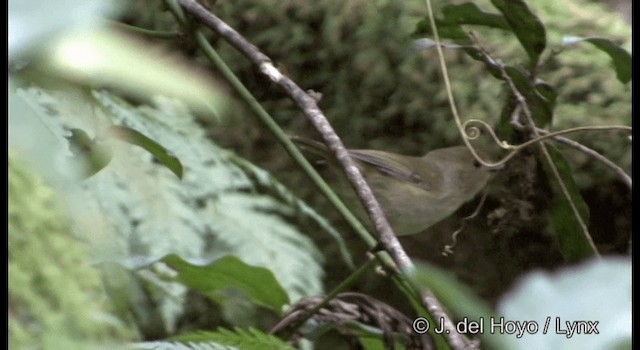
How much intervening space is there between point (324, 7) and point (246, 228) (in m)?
0.58

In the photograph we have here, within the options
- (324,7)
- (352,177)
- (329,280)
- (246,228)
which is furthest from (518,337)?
(324,7)

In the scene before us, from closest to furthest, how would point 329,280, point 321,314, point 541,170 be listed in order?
1. point 321,314
2. point 541,170
3. point 329,280

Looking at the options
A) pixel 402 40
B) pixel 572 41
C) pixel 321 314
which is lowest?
pixel 321 314

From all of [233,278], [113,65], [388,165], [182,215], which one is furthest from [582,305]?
[182,215]

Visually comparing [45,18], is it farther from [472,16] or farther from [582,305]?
[472,16]

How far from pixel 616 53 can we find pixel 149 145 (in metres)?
0.36

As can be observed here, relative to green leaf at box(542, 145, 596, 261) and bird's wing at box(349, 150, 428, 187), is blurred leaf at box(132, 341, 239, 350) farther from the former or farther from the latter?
bird's wing at box(349, 150, 428, 187)

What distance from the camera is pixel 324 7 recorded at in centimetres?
170

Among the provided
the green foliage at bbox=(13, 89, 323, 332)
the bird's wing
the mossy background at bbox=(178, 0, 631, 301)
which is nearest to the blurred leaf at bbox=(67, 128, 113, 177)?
the green foliage at bbox=(13, 89, 323, 332)

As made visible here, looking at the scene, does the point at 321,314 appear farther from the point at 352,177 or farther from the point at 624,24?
the point at 624,24

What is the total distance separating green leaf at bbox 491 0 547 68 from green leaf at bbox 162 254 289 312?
280mm

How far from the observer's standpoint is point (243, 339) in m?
0.50

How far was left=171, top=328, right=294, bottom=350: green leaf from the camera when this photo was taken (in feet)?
1.59

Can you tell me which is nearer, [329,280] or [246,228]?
[246,228]
